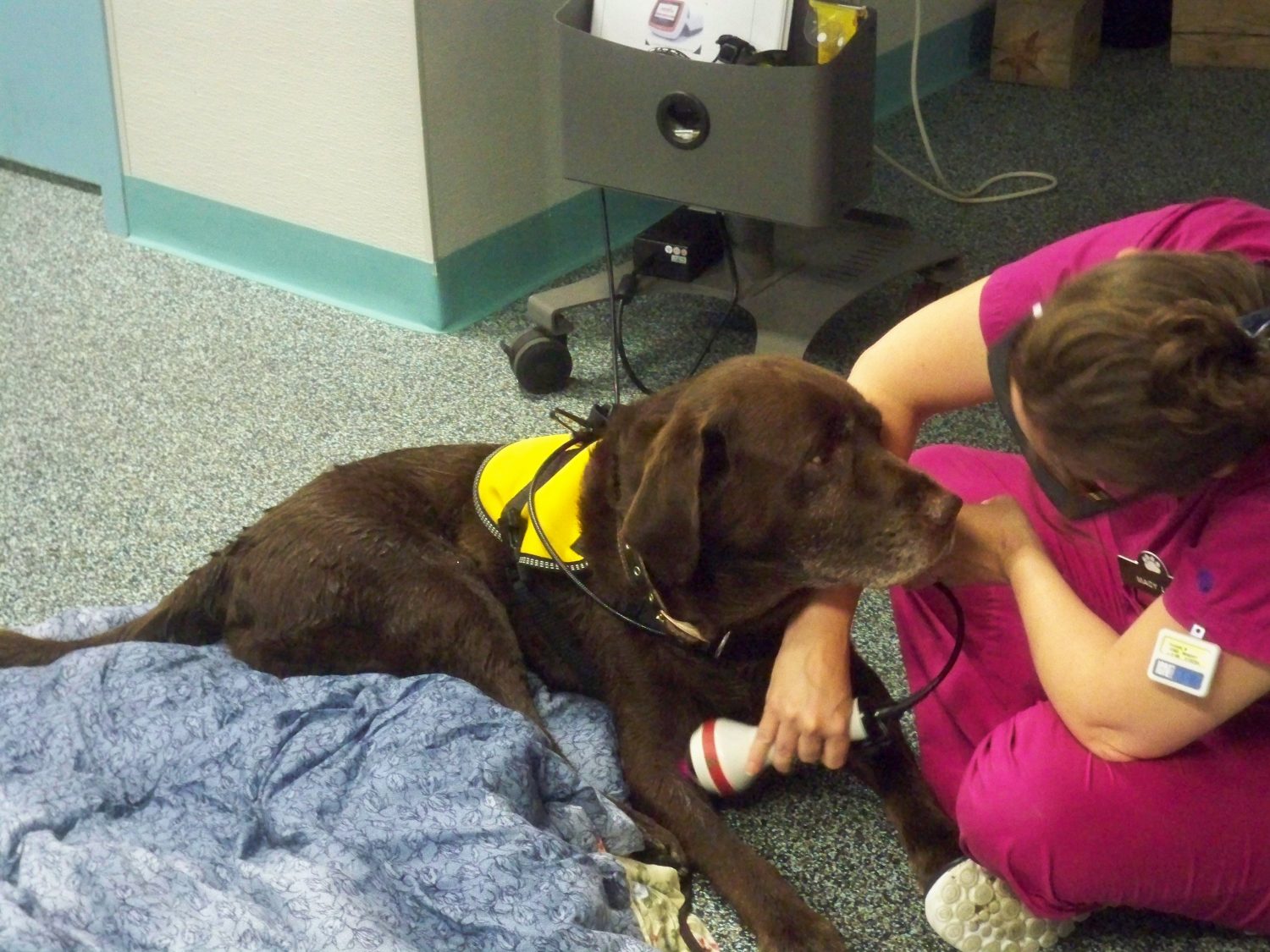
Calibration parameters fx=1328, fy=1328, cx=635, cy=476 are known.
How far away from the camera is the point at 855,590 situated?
5.10 ft

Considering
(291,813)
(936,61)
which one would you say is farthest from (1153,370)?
(936,61)

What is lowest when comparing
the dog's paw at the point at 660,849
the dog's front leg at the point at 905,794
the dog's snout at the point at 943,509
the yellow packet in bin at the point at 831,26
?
the dog's paw at the point at 660,849

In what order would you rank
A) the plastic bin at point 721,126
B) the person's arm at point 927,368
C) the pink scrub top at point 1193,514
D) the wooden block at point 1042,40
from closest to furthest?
the pink scrub top at point 1193,514 < the person's arm at point 927,368 < the plastic bin at point 721,126 < the wooden block at point 1042,40

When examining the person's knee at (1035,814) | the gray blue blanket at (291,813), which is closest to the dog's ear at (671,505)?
the gray blue blanket at (291,813)

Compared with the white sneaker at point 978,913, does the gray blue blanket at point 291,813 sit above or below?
above

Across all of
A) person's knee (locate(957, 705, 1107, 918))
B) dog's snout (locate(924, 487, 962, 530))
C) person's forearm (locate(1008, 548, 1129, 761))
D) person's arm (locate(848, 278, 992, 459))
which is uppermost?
person's arm (locate(848, 278, 992, 459))

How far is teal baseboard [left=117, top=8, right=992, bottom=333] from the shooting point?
2.87m


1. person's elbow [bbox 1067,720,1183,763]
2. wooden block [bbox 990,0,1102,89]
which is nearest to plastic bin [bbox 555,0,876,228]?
person's elbow [bbox 1067,720,1183,763]

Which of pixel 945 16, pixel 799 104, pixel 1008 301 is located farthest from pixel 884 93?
pixel 1008 301

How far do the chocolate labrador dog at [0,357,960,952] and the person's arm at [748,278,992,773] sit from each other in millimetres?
64

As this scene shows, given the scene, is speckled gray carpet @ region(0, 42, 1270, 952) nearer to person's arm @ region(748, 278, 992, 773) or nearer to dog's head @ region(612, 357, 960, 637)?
person's arm @ region(748, 278, 992, 773)

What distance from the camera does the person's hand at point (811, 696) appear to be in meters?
1.47

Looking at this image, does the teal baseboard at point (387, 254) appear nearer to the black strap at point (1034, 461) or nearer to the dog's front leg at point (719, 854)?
the dog's front leg at point (719, 854)

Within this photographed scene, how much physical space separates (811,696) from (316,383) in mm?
1519
